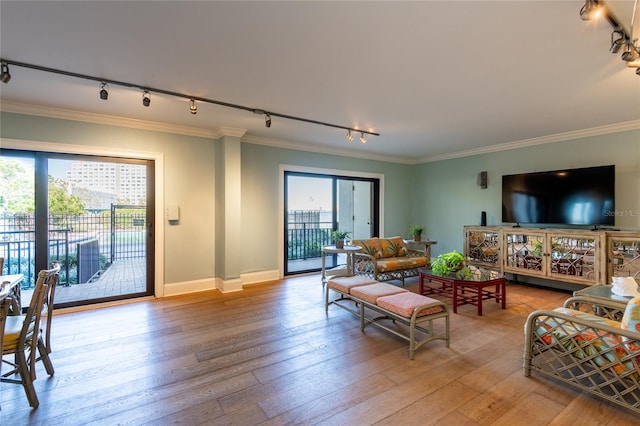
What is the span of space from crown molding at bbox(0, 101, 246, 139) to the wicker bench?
9.32 feet

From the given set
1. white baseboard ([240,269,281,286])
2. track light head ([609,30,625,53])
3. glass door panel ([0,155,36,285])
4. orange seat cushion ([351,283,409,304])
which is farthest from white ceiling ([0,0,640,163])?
white baseboard ([240,269,281,286])

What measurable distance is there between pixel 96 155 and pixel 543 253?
6471 mm

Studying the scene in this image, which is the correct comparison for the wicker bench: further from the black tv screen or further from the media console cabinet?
the black tv screen

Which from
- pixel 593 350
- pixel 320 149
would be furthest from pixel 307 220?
pixel 593 350

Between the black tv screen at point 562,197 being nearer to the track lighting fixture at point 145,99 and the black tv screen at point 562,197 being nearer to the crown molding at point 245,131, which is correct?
the crown molding at point 245,131

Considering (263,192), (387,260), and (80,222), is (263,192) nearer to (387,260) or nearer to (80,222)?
(387,260)

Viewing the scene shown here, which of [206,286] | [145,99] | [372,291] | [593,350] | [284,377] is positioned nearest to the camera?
[593,350]

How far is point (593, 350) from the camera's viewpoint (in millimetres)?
1909

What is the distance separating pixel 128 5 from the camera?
173cm

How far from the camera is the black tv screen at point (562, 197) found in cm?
402

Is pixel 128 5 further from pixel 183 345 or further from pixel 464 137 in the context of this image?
pixel 464 137

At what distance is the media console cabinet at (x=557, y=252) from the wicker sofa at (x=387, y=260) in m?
1.08

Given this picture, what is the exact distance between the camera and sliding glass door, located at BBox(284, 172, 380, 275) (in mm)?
5555

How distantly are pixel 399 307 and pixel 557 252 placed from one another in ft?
10.8
